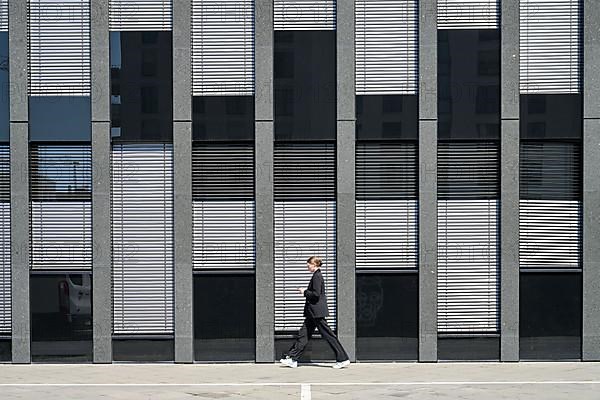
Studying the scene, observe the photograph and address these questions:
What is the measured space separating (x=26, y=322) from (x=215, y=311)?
3.09 meters

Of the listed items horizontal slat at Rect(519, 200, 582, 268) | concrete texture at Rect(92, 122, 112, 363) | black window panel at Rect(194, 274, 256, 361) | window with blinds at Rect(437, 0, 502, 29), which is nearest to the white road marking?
black window panel at Rect(194, 274, 256, 361)

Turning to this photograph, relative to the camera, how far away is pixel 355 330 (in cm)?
1820

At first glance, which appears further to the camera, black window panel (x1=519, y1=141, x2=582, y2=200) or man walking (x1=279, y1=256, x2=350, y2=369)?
black window panel (x1=519, y1=141, x2=582, y2=200)

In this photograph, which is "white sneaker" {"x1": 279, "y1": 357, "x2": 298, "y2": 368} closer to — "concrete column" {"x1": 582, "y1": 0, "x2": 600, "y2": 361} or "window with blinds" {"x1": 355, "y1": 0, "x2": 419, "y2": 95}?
"window with blinds" {"x1": 355, "y1": 0, "x2": 419, "y2": 95}

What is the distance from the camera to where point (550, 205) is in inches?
718

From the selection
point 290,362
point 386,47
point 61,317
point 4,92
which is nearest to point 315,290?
point 290,362

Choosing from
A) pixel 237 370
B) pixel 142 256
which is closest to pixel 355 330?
pixel 237 370

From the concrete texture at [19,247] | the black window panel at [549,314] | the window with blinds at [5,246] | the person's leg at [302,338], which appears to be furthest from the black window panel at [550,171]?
the window with blinds at [5,246]

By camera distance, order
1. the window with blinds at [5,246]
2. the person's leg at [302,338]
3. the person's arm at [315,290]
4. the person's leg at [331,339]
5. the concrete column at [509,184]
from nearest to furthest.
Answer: the person's arm at [315,290], the person's leg at [331,339], the person's leg at [302,338], the concrete column at [509,184], the window with blinds at [5,246]

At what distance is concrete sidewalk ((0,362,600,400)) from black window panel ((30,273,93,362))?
1.00 ft

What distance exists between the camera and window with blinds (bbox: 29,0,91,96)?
59.9ft

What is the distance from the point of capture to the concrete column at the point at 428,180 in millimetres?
18125

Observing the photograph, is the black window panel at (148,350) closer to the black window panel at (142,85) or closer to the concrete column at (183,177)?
the concrete column at (183,177)

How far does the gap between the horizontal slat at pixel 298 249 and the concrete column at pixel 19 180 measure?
4073mm
